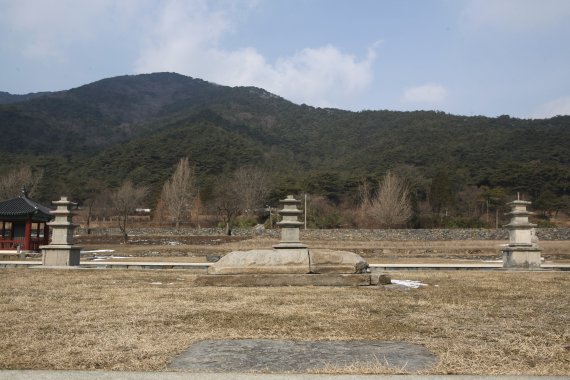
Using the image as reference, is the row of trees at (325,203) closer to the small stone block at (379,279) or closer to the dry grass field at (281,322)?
the small stone block at (379,279)

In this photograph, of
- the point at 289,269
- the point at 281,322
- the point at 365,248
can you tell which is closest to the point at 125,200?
the point at 365,248

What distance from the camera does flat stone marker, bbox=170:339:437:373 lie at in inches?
157

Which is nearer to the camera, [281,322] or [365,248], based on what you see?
[281,322]

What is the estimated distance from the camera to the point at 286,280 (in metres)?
10.9

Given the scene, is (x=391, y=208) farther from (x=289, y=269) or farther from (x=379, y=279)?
(x=289, y=269)

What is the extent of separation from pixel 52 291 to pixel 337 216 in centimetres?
4399

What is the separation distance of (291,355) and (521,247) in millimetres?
15220

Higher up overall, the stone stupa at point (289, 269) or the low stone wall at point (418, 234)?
the low stone wall at point (418, 234)

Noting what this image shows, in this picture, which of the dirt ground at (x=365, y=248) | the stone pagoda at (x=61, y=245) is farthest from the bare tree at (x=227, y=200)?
the stone pagoda at (x=61, y=245)

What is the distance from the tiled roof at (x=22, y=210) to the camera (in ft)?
90.9

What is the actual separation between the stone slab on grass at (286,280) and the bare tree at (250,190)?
49.5 m

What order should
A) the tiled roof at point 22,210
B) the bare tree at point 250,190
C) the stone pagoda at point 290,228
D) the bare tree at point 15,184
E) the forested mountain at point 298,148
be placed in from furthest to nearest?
the forested mountain at point 298,148, the bare tree at point 250,190, the bare tree at point 15,184, the tiled roof at point 22,210, the stone pagoda at point 290,228

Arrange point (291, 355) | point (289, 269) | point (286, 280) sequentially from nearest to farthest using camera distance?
1. point (291, 355)
2. point (286, 280)
3. point (289, 269)

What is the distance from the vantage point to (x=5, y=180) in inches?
2322
